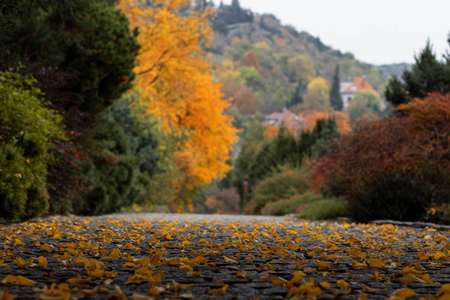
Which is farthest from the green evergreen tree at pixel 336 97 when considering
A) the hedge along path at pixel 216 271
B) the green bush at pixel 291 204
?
the hedge along path at pixel 216 271

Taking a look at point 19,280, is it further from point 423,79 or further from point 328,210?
point 423,79

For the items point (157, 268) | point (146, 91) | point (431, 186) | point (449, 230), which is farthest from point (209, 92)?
point (157, 268)

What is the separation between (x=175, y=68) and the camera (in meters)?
20.6

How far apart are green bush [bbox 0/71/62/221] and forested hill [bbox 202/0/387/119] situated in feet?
196

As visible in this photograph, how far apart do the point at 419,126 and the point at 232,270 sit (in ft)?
31.1

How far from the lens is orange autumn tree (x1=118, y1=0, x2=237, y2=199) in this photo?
20.0 metres

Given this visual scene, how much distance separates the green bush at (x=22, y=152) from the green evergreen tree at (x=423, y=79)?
11.8 metres

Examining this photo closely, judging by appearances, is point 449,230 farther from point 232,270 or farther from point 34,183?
point 34,183

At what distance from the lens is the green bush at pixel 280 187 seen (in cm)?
1844

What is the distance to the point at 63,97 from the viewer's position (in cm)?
986

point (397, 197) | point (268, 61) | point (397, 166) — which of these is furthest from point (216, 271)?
point (268, 61)

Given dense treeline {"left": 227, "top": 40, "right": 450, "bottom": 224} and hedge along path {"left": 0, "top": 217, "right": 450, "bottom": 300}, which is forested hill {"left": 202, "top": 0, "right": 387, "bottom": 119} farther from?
hedge along path {"left": 0, "top": 217, "right": 450, "bottom": 300}

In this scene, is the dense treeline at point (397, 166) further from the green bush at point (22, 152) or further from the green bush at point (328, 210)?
the green bush at point (22, 152)

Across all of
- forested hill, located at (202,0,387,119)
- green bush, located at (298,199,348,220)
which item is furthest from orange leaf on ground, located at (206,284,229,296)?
forested hill, located at (202,0,387,119)
